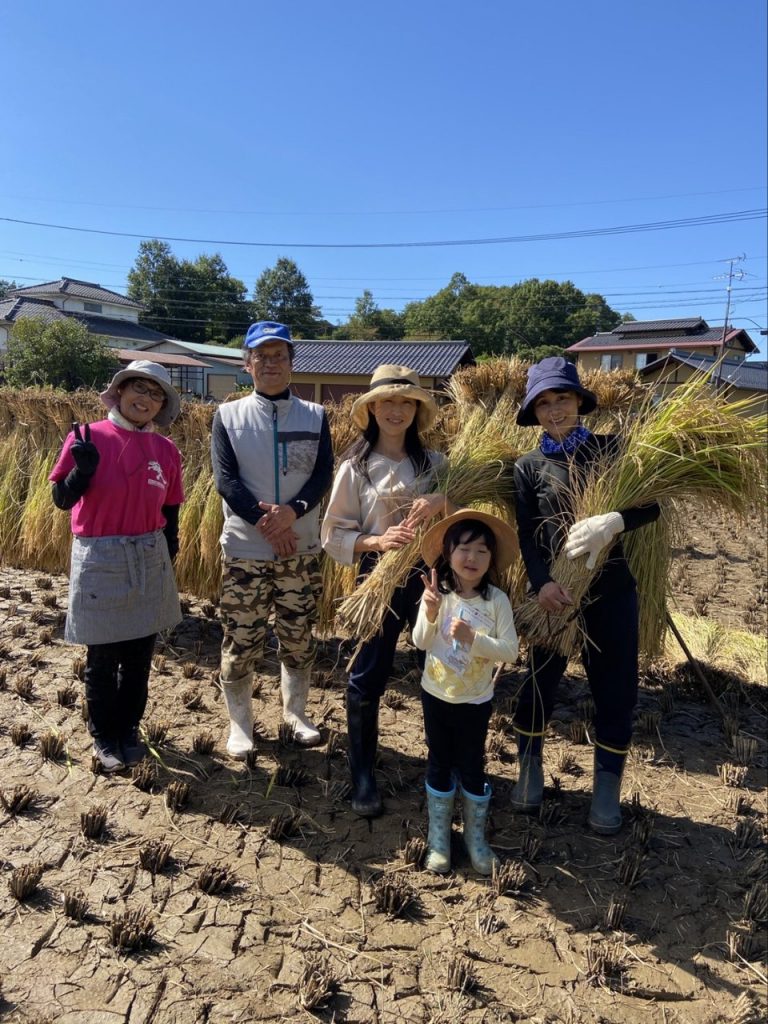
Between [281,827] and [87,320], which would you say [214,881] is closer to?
[281,827]

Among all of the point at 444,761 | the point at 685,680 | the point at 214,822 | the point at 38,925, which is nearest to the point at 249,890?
the point at 214,822

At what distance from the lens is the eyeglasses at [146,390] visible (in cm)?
246

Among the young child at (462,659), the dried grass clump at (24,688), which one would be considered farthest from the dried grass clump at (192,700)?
the young child at (462,659)

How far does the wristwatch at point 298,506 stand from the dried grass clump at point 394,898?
1314 mm

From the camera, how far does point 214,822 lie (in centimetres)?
233

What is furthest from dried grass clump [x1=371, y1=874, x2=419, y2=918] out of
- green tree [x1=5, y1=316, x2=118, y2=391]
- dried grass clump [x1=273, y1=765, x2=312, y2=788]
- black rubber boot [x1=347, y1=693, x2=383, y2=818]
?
green tree [x1=5, y1=316, x2=118, y2=391]

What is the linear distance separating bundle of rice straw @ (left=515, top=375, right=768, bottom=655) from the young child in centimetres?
30

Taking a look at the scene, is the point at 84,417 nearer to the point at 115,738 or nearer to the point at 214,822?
the point at 115,738

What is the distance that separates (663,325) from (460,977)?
40.6 meters

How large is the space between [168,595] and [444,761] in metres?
1.34

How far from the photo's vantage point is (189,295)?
50781 mm

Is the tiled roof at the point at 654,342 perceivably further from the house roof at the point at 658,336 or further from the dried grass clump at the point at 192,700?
the dried grass clump at the point at 192,700

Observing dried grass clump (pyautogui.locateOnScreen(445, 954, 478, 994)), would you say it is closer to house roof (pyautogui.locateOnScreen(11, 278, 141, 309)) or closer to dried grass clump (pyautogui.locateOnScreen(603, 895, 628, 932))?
dried grass clump (pyautogui.locateOnScreen(603, 895, 628, 932))

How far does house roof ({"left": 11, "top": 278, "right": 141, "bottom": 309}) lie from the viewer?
42.7 metres
